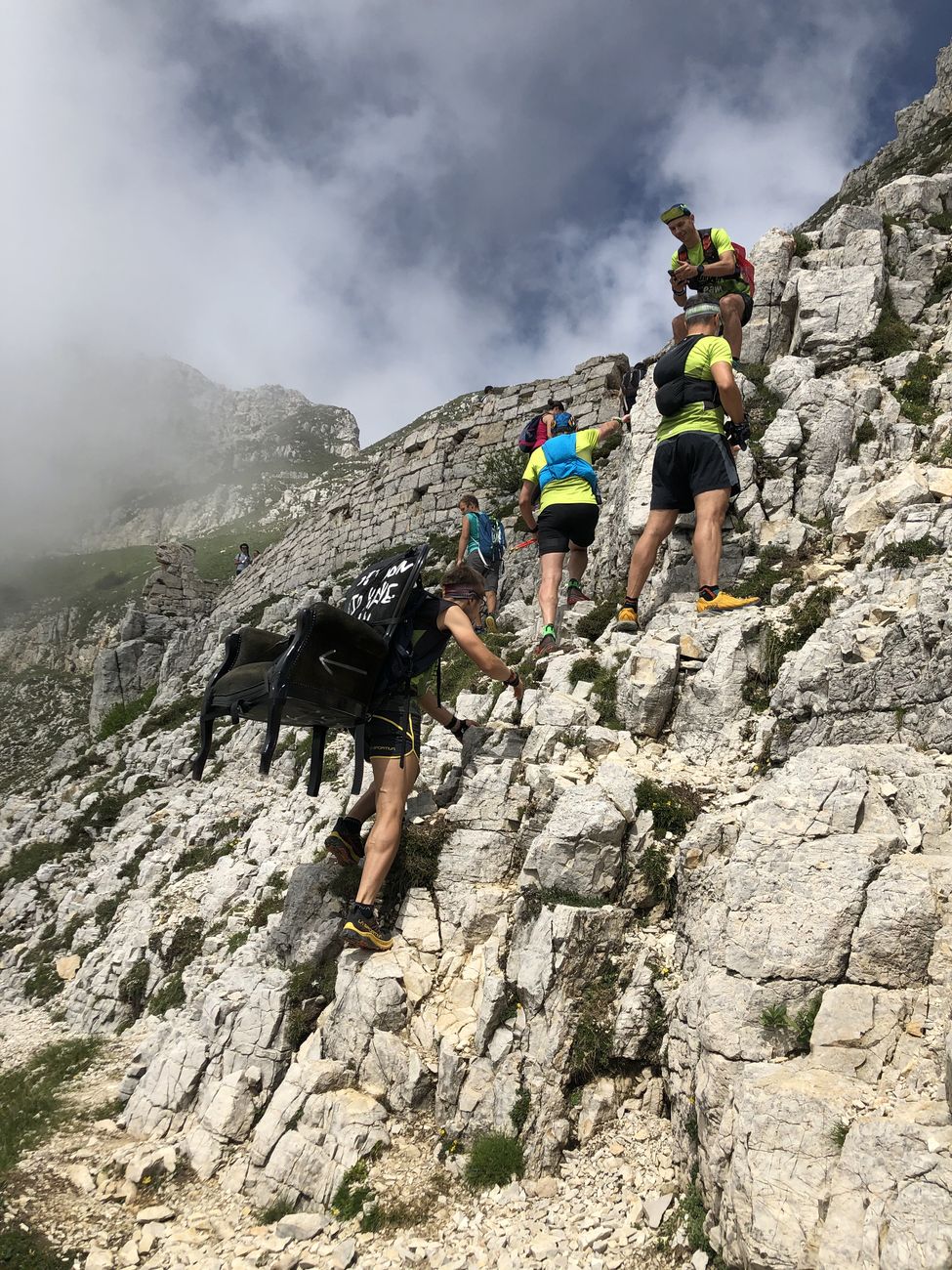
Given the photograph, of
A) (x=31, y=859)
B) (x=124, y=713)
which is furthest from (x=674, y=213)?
(x=124, y=713)

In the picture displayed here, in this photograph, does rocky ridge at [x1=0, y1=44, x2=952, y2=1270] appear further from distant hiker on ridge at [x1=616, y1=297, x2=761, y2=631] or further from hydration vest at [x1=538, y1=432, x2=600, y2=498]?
hydration vest at [x1=538, y1=432, x2=600, y2=498]

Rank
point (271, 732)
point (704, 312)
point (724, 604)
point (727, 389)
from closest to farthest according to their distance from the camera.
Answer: point (271, 732) → point (724, 604) → point (727, 389) → point (704, 312)

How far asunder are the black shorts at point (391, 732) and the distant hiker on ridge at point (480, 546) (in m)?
5.29

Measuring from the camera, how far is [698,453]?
6.59 meters

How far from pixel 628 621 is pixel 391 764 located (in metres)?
2.92

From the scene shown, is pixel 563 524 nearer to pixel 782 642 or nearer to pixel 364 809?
pixel 782 642

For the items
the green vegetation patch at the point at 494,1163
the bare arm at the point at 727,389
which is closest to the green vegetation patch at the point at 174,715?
the bare arm at the point at 727,389

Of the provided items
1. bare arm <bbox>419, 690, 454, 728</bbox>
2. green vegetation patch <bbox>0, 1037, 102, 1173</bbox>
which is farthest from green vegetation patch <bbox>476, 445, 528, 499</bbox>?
green vegetation patch <bbox>0, 1037, 102, 1173</bbox>

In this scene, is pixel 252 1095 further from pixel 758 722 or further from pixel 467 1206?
pixel 758 722

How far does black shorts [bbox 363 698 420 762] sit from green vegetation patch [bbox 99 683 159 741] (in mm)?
15573

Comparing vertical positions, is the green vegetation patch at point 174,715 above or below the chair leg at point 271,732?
above

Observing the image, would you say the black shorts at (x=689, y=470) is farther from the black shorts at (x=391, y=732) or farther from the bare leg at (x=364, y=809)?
the bare leg at (x=364, y=809)

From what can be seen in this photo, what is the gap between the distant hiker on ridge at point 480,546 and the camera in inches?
428

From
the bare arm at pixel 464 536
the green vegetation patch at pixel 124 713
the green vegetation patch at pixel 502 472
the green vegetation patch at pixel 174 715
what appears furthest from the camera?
the green vegetation patch at pixel 124 713
